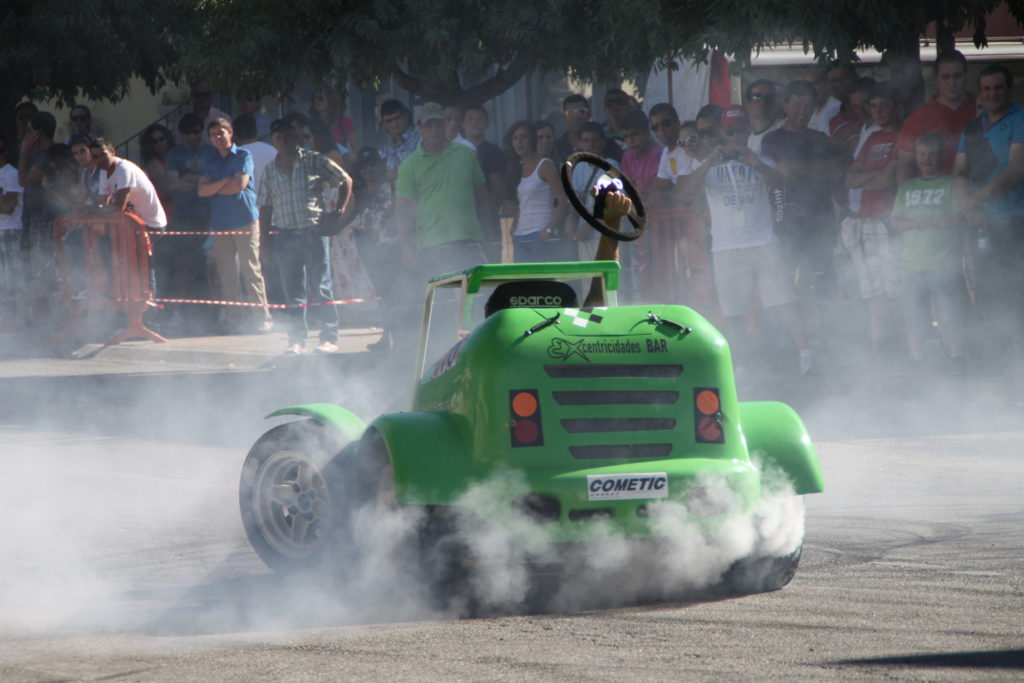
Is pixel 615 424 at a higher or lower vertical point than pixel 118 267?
lower

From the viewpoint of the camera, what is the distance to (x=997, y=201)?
10672 mm

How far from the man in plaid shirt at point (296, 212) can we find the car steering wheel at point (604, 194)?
24.1 ft

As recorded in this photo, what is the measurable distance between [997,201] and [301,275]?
6.27 metres

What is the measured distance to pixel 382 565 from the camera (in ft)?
17.4

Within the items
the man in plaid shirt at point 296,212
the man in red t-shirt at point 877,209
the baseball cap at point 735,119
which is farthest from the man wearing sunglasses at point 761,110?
the man in plaid shirt at point 296,212

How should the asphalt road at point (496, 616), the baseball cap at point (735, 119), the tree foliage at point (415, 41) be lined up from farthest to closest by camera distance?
the tree foliage at point (415, 41) < the baseball cap at point (735, 119) < the asphalt road at point (496, 616)

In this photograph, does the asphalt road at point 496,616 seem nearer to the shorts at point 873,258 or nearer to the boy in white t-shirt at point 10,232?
the shorts at point 873,258

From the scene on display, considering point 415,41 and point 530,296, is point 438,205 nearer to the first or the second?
point 415,41

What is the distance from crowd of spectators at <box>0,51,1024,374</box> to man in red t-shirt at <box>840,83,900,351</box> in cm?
2

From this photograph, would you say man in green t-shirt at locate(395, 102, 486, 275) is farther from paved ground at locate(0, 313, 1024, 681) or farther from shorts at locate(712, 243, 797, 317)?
paved ground at locate(0, 313, 1024, 681)

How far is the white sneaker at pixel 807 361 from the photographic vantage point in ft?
36.8

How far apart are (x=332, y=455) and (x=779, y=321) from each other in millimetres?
6398

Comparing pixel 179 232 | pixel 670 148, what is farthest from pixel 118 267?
pixel 670 148

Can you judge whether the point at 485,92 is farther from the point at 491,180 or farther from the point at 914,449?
the point at 914,449
